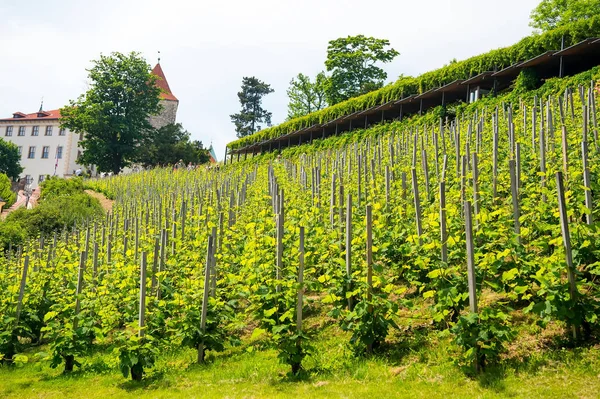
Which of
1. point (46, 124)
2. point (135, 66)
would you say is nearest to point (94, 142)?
point (135, 66)

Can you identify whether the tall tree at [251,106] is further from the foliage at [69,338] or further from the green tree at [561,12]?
the foliage at [69,338]

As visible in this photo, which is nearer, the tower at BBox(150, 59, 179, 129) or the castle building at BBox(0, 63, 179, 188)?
the castle building at BBox(0, 63, 179, 188)

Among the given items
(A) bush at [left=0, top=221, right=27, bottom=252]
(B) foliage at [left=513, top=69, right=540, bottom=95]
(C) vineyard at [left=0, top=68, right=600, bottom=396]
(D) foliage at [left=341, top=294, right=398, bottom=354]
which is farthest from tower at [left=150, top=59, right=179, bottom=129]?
(D) foliage at [left=341, top=294, right=398, bottom=354]

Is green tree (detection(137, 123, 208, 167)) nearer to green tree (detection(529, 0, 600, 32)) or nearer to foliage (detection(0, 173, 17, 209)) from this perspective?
foliage (detection(0, 173, 17, 209))

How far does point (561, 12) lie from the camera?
118 ft

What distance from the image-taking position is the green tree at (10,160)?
208ft

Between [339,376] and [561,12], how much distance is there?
1528 inches

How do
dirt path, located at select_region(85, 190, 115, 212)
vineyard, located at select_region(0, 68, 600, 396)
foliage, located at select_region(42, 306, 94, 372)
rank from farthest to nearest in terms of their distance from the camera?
1. dirt path, located at select_region(85, 190, 115, 212)
2. foliage, located at select_region(42, 306, 94, 372)
3. vineyard, located at select_region(0, 68, 600, 396)

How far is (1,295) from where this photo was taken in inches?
347

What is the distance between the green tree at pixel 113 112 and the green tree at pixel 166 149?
0.90 meters

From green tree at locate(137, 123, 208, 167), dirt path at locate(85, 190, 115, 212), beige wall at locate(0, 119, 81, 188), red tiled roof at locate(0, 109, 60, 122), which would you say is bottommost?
dirt path at locate(85, 190, 115, 212)

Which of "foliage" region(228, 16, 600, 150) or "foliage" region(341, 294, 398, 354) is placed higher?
"foliage" region(228, 16, 600, 150)

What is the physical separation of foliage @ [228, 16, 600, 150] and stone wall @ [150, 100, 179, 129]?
142 ft

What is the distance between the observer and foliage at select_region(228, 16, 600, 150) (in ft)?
61.7
